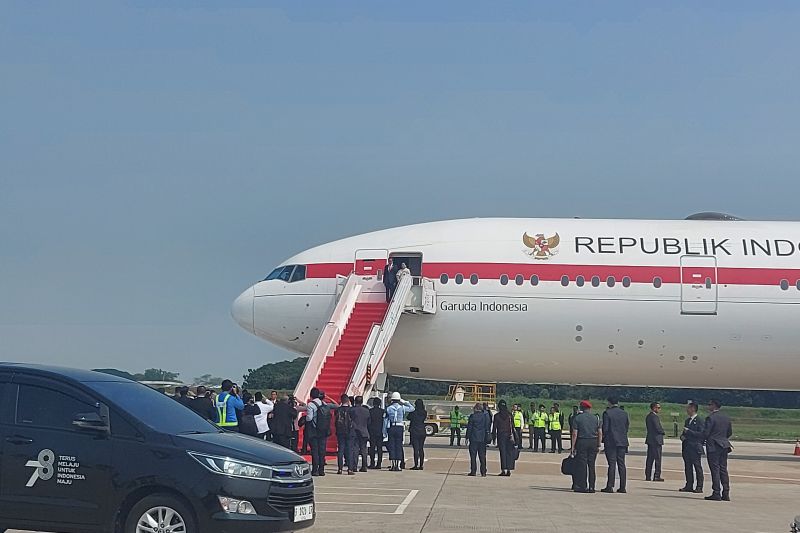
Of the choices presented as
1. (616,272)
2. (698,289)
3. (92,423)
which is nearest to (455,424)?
(616,272)

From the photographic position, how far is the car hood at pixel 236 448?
1035 centimetres

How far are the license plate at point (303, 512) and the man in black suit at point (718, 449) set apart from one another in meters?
10.1

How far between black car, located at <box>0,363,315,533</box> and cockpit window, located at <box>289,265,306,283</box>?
1979cm

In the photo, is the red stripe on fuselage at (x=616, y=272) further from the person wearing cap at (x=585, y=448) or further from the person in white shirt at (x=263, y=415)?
the person wearing cap at (x=585, y=448)

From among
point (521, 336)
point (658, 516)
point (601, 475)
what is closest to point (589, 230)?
point (521, 336)

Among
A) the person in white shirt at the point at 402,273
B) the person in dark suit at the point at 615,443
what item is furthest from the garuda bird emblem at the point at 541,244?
the person in dark suit at the point at 615,443

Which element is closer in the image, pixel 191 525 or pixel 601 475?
pixel 191 525

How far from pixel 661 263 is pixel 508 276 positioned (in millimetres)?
4296

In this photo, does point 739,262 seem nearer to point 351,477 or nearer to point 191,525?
point 351,477

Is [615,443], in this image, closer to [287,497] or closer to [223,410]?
[223,410]

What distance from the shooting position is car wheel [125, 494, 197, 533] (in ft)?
32.8

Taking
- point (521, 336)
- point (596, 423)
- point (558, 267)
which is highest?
point (558, 267)

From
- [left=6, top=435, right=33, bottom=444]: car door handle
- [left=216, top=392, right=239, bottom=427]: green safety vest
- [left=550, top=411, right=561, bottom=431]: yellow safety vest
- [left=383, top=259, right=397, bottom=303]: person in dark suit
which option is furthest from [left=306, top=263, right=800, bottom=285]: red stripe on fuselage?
[left=6, top=435, right=33, bottom=444]: car door handle

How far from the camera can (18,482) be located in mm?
10414
